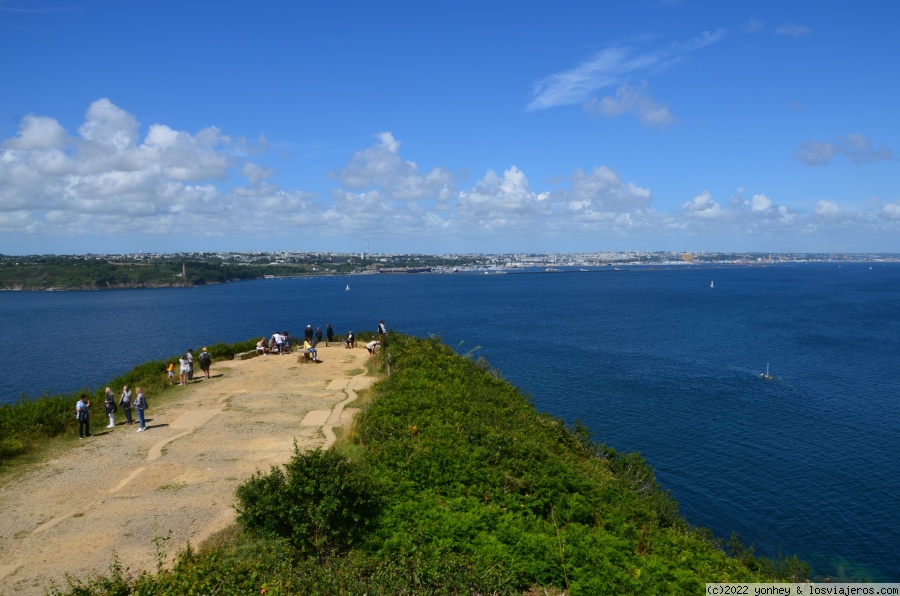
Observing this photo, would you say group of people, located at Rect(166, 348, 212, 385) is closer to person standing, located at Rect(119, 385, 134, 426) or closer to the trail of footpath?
the trail of footpath

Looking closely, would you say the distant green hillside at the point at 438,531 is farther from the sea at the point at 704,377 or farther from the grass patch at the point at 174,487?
the sea at the point at 704,377

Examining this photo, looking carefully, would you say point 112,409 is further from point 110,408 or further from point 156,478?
point 156,478

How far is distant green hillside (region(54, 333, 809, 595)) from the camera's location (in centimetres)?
794

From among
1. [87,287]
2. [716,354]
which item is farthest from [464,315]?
[87,287]

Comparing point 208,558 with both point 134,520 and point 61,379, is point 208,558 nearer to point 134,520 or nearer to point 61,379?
point 134,520

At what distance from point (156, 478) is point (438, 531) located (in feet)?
23.5

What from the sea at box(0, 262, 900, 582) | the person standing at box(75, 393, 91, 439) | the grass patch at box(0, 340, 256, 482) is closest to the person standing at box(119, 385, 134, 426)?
the grass patch at box(0, 340, 256, 482)

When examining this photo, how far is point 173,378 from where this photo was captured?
22.3 meters

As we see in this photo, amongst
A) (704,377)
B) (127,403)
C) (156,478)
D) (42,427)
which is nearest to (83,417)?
(42,427)

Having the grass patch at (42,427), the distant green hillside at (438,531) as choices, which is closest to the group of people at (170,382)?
the grass patch at (42,427)

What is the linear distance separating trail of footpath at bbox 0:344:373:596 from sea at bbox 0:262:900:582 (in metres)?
15.0

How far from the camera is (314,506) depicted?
9.69m

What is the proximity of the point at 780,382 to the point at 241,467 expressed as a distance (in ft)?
130

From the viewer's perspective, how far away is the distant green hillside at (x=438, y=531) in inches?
313
